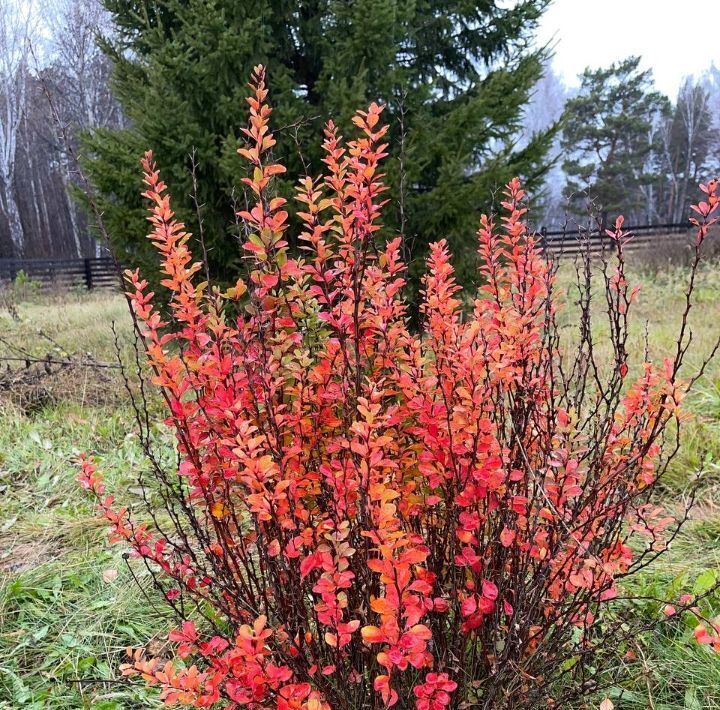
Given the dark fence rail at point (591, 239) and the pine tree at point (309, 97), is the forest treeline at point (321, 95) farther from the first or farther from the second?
the dark fence rail at point (591, 239)

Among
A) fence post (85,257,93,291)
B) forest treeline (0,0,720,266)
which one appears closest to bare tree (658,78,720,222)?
fence post (85,257,93,291)

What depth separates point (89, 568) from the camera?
2.78m

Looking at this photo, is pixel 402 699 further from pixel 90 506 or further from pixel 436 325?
pixel 90 506

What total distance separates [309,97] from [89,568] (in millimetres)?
4430

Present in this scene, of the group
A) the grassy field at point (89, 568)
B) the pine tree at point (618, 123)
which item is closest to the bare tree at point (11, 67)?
the grassy field at point (89, 568)

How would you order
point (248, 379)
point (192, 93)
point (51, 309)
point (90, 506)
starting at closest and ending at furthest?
point (248, 379), point (90, 506), point (192, 93), point (51, 309)

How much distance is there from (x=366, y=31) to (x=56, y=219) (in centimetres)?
2350

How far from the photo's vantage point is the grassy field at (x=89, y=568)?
206cm

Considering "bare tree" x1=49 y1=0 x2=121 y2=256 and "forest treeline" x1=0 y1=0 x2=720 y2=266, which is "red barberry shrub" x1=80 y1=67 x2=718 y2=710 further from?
"bare tree" x1=49 y1=0 x2=121 y2=256

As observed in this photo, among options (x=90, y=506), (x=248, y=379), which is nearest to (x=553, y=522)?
(x=248, y=379)

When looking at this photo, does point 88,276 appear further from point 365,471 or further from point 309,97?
point 365,471

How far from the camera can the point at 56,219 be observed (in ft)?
79.9

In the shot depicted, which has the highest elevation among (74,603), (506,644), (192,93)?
(192,93)

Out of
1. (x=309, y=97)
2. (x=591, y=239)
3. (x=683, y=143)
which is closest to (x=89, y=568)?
(x=309, y=97)
